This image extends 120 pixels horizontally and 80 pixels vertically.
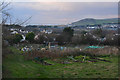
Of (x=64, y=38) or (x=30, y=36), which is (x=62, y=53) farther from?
(x=64, y=38)

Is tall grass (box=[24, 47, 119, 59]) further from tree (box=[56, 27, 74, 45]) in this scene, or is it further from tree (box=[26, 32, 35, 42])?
tree (box=[56, 27, 74, 45])

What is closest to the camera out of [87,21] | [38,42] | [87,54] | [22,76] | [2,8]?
[2,8]

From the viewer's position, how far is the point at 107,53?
17.0 m

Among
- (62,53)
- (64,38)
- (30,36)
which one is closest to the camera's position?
(62,53)

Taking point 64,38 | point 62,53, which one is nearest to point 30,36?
point 64,38

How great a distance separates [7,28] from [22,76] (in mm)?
2417

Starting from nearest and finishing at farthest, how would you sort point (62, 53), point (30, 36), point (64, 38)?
point (62, 53) < point (30, 36) < point (64, 38)

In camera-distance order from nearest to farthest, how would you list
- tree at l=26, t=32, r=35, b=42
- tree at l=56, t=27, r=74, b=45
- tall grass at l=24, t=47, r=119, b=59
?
tall grass at l=24, t=47, r=119, b=59 → tree at l=26, t=32, r=35, b=42 → tree at l=56, t=27, r=74, b=45

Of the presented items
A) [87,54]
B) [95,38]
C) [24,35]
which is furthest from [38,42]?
[87,54]

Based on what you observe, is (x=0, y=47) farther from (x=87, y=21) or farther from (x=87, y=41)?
(x=87, y=21)

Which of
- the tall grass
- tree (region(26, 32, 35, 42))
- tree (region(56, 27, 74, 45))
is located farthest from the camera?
tree (region(56, 27, 74, 45))

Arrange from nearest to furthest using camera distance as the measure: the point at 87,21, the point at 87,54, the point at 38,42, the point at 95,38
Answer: the point at 87,54
the point at 38,42
the point at 95,38
the point at 87,21

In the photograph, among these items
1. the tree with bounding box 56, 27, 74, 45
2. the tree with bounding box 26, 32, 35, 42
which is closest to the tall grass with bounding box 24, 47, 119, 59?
the tree with bounding box 26, 32, 35, 42

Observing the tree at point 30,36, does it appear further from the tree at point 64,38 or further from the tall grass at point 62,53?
the tall grass at point 62,53
